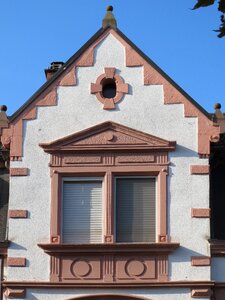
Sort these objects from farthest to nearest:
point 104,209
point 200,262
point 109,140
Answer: point 109,140
point 104,209
point 200,262

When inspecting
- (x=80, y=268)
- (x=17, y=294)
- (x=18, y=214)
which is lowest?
(x=17, y=294)

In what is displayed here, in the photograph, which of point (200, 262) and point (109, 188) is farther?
point (109, 188)

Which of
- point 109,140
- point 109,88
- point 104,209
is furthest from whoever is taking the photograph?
point 109,88

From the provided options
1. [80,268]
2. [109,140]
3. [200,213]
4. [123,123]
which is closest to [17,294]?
[80,268]

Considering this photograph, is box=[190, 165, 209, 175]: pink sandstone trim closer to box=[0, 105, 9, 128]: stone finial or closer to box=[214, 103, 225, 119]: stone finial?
box=[214, 103, 225, 119]: stone finial

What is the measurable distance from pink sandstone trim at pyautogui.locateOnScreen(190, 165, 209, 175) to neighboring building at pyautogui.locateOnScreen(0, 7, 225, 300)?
4cm

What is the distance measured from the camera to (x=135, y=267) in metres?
13.0

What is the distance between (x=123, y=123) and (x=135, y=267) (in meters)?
3.14

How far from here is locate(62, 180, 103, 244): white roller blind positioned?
13328mm

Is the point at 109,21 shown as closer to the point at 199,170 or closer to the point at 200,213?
the point at 199,170

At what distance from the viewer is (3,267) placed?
531 inches

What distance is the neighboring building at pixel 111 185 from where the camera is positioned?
512 inches

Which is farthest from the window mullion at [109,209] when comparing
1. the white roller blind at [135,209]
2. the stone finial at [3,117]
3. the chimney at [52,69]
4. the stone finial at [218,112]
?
the chimney at [52,69]

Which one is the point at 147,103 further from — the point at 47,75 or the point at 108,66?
the point at 47,75
